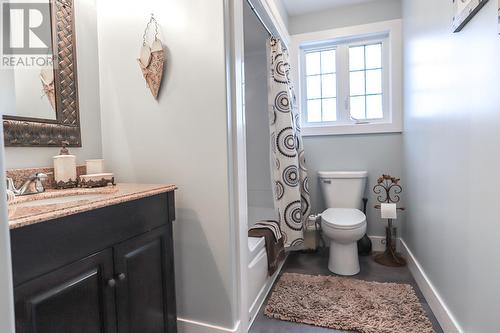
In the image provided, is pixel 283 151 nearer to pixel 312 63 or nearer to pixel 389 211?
pixel 389 211

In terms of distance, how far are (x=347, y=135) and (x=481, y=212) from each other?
1655 millimetres

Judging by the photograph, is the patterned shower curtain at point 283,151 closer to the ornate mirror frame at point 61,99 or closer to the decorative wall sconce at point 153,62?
the decorative wall sconce at point 153,62

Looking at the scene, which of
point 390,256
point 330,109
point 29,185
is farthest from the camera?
point 330,109

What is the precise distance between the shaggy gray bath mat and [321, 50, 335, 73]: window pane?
78.9 inches

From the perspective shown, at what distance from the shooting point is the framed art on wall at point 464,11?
1.04 meters

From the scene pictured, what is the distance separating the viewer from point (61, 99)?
1.30 m

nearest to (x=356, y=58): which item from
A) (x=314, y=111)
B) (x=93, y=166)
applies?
(x=314, y=111)

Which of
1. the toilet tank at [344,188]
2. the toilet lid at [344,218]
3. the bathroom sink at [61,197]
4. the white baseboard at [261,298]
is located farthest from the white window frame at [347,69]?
the bathroom sink at [61,197]

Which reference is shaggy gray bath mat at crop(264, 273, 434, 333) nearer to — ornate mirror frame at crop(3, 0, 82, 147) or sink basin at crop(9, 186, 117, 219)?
sink basin at crop(9, 186, 117, 219)

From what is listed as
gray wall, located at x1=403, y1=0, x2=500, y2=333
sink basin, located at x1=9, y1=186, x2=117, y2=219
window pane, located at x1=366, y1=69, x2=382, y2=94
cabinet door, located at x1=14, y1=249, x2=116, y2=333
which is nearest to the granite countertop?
sink basin, located at x1=9, y1=186, x2=117, y2=219

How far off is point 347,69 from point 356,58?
14cm

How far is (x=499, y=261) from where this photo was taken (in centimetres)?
95

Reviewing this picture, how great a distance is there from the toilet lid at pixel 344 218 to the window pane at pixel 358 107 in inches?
38.8

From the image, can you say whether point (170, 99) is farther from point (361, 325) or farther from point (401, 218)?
point (401, 218)
